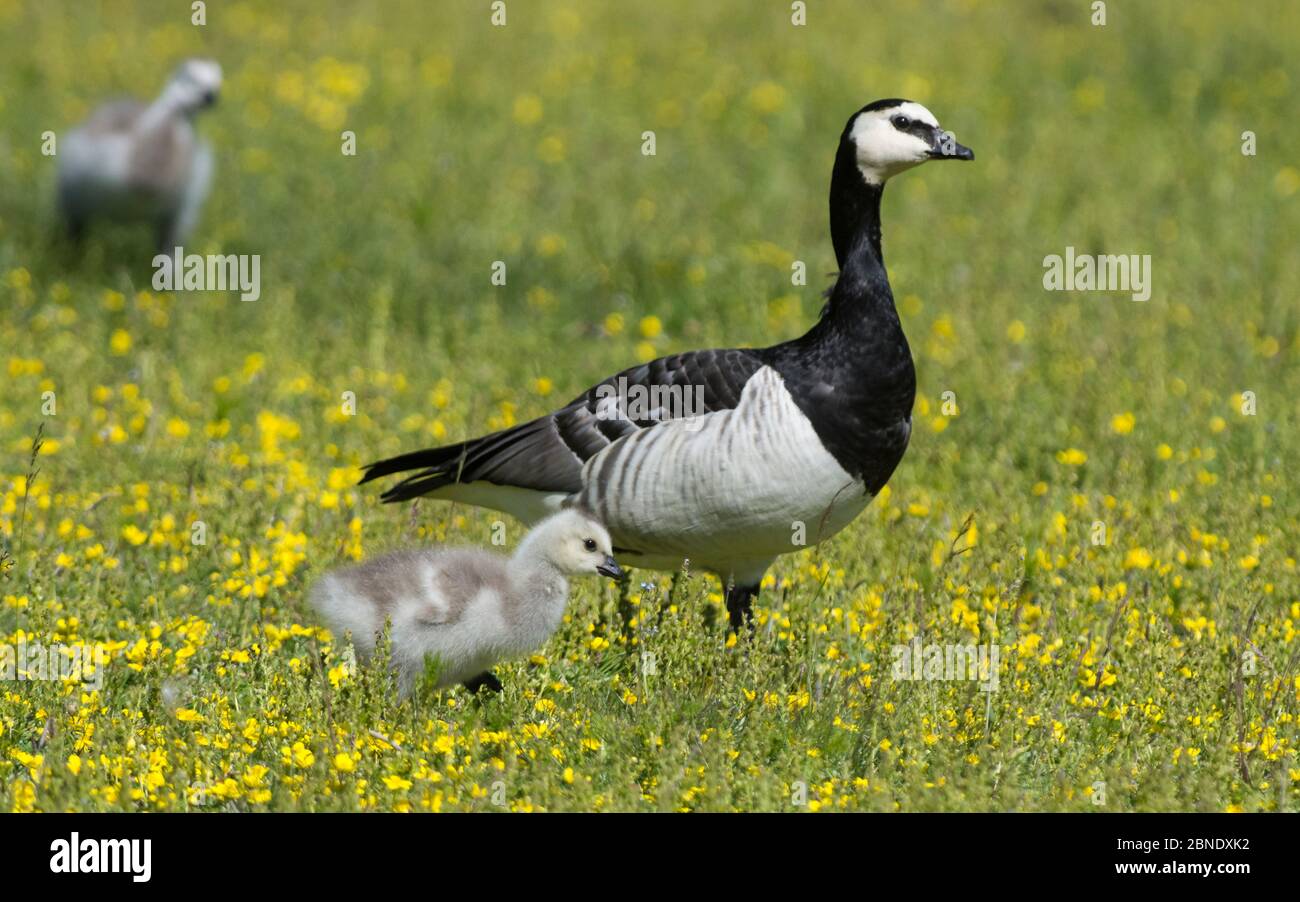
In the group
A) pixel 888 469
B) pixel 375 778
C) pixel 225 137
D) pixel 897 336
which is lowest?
pixel 375 778

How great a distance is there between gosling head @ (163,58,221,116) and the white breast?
299 inches

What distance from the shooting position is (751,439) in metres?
6.41

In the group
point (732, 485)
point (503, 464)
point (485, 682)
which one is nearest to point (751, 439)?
point (732, 485)

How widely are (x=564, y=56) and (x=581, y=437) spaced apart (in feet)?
38.1

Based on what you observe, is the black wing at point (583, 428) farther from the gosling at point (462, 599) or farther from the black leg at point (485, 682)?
the black leg at point (485, 682)

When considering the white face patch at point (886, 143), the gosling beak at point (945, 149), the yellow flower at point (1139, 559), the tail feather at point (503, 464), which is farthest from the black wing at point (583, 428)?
the yellow flower at point (1139, 559)

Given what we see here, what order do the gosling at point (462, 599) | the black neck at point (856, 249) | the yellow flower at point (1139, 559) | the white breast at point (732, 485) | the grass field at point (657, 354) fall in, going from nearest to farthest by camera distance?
the grass field at point (657, 354) < the gosling at point (462, 599) < the white breast at point (732, 485) < the black neck at point (856, 249) < the yellow flower at point (1139, 559)

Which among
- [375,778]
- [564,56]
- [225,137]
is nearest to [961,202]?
[564,56]

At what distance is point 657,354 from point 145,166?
13.7ft

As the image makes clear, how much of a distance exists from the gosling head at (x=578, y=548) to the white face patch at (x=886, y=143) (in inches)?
73.9

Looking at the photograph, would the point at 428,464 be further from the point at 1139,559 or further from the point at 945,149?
the point at 1139,559

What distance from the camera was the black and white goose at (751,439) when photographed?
6.41 meters

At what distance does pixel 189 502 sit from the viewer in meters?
8.07

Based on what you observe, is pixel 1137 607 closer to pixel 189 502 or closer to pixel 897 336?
pixel 897 336
